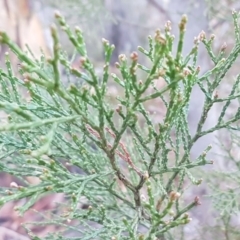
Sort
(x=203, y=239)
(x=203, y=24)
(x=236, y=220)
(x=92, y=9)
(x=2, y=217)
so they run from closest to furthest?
(x=203, y=239), (x=2, y=217), (x=236, y=220), (x=203, y=24), (x=92, y=9)

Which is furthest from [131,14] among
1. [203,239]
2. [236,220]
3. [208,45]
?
[208,45]

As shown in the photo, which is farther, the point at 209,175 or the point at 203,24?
the point at 203,24

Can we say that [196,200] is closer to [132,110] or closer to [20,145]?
[132,110]

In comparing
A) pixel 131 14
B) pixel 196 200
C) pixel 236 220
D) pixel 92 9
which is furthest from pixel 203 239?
pixel 131 14

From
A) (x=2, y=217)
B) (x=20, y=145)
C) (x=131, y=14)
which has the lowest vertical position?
(x=20, y=145)

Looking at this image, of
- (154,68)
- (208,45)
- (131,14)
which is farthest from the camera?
(131,14)

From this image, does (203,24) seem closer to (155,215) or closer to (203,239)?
(203,239)

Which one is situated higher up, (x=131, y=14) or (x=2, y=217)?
(x=131, y=14)
